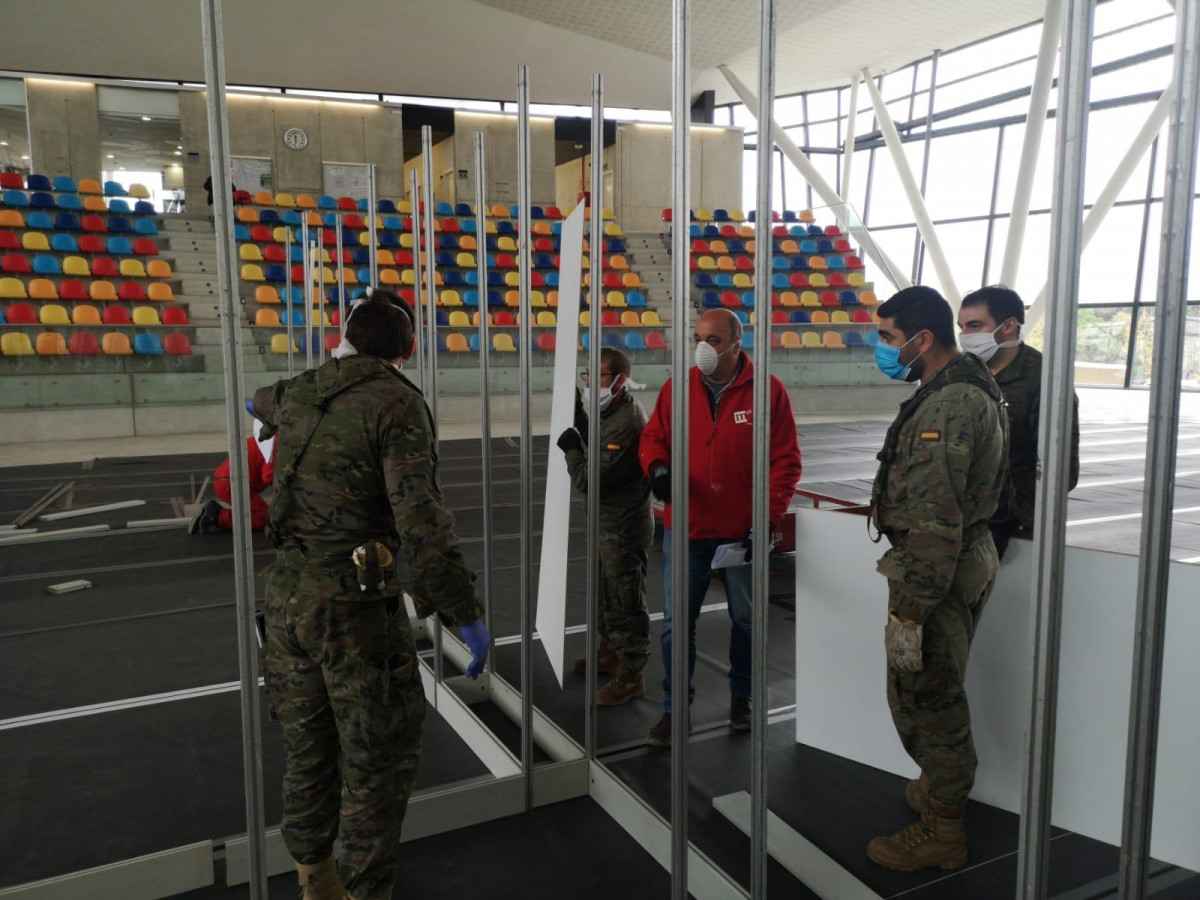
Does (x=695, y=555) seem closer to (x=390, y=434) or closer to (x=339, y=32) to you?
(x=390, y=434)

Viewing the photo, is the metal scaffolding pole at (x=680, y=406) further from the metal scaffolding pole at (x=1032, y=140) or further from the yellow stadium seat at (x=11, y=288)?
the yellow stadium seat at (x=11, y=288)

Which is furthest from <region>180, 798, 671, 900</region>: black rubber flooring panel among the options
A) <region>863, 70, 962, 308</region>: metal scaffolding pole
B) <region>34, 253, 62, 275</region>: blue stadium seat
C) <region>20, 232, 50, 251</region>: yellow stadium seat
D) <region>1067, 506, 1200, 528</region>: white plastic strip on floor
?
<region>863, 70, 962, 308</region>: metal scaffolding pole

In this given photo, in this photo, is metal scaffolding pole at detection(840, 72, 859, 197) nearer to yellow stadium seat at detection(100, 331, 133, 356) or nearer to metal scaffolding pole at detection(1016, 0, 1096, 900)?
yellow stadium seat at detection(100, 331, 133, 356)

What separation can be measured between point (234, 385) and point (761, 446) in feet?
3.27

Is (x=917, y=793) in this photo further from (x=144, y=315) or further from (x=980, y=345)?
(x=144, y=315)

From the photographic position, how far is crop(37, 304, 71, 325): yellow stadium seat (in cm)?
1138

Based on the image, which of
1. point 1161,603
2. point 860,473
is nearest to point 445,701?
point 1161,603

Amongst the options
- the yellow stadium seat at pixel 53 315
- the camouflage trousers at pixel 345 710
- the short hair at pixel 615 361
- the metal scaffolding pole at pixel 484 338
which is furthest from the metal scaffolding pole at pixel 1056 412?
the yellow stadium seat at pixel 53 315

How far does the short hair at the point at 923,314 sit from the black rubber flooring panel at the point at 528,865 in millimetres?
1637

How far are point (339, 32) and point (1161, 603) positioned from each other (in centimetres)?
1584

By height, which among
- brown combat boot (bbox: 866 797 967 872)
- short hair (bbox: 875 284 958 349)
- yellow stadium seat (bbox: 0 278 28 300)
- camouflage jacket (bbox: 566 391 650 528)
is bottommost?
brown combat boot (bbox: 866 797 967 872)

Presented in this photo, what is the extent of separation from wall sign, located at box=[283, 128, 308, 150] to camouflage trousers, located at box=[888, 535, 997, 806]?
680 inches

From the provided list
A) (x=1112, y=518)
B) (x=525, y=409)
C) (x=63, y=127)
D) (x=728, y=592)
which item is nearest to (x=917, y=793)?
(x=728, y=592)

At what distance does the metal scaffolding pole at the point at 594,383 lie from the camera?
2.36 meters
